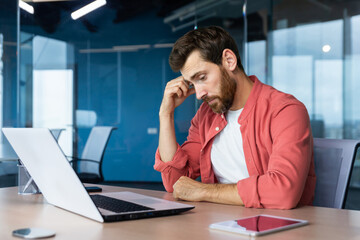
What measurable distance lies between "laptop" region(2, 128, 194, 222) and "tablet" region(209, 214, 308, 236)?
0.20 meters

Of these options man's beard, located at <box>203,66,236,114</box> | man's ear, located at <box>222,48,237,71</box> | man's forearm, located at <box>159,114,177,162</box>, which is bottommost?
man's forearm, located at <box>159,114,177,162</box>

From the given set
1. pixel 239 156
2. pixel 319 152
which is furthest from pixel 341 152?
pixel 239 156

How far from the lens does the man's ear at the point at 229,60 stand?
1823 mm

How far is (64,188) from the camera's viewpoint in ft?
3.81

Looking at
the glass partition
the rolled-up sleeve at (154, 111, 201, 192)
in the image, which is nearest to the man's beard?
the rolled-up sleeve at (154, 111, 201, 192)

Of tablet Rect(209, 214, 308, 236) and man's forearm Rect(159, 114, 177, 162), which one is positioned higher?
man's forearm Rect(159, 114, 177, 162)

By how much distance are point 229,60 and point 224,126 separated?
0.91 feet

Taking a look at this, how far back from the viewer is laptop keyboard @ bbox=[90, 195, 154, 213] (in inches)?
47.2

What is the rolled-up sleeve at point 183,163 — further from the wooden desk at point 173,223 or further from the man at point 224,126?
the wooden desk at point 173,223

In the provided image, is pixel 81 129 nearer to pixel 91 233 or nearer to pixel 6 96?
pixel 6 96

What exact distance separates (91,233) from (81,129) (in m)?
4.59

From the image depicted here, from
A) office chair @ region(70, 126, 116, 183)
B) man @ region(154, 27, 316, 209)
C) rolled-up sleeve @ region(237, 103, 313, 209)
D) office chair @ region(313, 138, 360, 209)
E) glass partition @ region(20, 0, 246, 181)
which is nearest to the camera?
rolled-up sleeve @ region(237, 103, 313, 209)

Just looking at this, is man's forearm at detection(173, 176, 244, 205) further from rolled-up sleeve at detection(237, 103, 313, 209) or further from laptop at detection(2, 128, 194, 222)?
laptop at detection(2, 128, 194, 222)

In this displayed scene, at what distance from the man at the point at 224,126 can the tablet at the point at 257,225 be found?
33 centimetres
